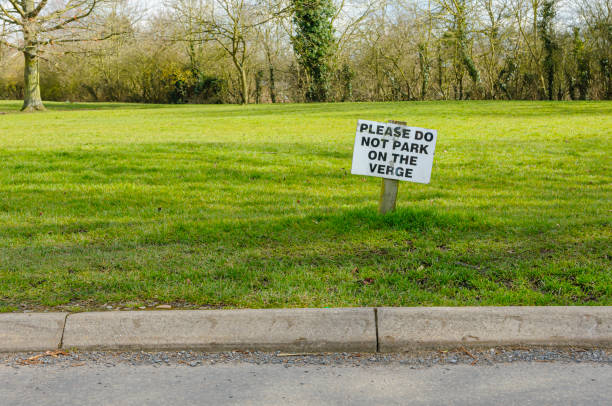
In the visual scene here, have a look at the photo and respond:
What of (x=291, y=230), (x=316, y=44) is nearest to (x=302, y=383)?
(x=291, y=230)

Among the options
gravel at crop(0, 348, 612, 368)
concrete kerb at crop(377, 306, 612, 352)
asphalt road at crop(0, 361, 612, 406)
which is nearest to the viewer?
asphalt road at crop(0, 361, 612, 406)

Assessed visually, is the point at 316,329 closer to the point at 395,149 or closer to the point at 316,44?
the point at 395,149

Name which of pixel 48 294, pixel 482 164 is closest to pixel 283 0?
pixel 482 164

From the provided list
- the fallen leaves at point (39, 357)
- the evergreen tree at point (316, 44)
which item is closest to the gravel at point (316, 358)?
the fallen leaves at point (39, 357)

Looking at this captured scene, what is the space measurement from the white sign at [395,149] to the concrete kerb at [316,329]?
2031 millimetres

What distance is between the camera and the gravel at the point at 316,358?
323cm

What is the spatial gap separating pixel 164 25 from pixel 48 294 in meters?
36.7

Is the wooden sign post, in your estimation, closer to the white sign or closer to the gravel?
the white sign

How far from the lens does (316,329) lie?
3443 millimetres

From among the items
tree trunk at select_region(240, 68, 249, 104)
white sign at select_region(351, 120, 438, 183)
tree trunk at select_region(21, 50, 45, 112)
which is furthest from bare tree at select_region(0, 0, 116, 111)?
white sign at select_region(351, 120, 438, 183)

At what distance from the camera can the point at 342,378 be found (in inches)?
120

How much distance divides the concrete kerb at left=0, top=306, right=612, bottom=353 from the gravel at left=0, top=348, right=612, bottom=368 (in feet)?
0.17

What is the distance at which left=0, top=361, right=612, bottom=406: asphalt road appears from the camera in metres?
2.80

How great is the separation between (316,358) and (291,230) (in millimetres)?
2339
